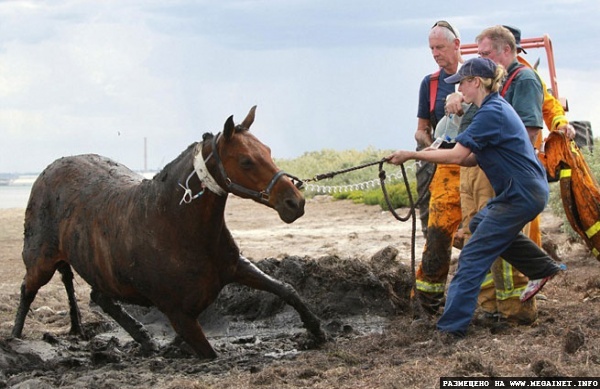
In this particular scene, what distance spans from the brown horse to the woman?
1060 mm

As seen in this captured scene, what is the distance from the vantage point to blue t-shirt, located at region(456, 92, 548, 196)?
7062 mm

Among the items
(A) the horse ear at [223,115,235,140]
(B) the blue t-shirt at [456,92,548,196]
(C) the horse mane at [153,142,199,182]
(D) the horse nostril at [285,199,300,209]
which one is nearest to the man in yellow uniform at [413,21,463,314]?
(B) the blue t-shirt at [456,92,548,196]

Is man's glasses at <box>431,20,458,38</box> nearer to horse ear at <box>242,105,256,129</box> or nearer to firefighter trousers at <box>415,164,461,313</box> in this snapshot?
firefighter trousers at <box>415,164,461,313</box>

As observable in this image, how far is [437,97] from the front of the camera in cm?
870

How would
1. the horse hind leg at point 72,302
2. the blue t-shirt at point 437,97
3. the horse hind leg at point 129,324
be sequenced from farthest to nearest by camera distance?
the horse hind leg at point 72,302 → the blue t-shirt at point 437,97 → the horse hind leg at point 129,324

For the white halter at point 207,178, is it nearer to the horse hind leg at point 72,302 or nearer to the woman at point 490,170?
the woman at point 490,170

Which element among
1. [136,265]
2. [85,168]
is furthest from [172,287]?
[85,168]

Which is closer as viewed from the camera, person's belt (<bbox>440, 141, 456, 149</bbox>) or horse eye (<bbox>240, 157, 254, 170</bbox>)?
horse eye (<bbox>240, 157, 254, 170</bbox>)

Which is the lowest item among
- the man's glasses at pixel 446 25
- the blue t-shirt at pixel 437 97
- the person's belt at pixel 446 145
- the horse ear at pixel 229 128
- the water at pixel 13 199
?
the water at pixel 13 199

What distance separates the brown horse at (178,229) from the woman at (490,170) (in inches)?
41.7

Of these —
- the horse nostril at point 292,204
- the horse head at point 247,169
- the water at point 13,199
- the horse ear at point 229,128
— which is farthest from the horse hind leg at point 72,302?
the water at point 13,199

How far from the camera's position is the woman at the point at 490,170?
7.10m

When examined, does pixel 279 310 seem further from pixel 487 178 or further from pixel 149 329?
pixel 487 178

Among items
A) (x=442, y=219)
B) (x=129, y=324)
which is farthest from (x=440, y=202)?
(x=129, y=324)
